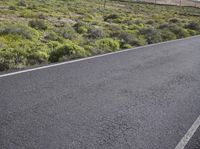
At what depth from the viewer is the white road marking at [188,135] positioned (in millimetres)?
4857

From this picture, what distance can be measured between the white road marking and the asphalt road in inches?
3.2

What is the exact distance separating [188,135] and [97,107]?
1.82 metres

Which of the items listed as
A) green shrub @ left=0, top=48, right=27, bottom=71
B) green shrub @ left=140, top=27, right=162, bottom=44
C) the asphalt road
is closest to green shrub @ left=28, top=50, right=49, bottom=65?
green shrub @ left=0, top=48, right=27, bottom=71

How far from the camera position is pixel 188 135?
17.4 feet

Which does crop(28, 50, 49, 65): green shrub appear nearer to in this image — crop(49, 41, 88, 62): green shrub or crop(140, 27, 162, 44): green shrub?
crop(49, 41, 88, 62): green shrub

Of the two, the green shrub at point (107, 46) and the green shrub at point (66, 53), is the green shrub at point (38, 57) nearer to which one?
the green shrub at point (66, 53)

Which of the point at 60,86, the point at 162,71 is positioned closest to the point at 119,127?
the point at 60,86

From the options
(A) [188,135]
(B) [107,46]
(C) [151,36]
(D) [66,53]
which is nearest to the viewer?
(A) [188,135]

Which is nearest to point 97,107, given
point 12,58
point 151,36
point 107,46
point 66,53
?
point 12,58

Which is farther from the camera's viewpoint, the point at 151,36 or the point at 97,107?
the point at 151,36

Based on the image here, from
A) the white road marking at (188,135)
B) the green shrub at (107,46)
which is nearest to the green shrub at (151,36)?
the green shrub at (107,46)

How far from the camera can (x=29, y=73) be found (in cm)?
832

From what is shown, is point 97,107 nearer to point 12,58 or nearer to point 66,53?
→ point 12,58

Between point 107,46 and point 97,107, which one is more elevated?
point 97,107
